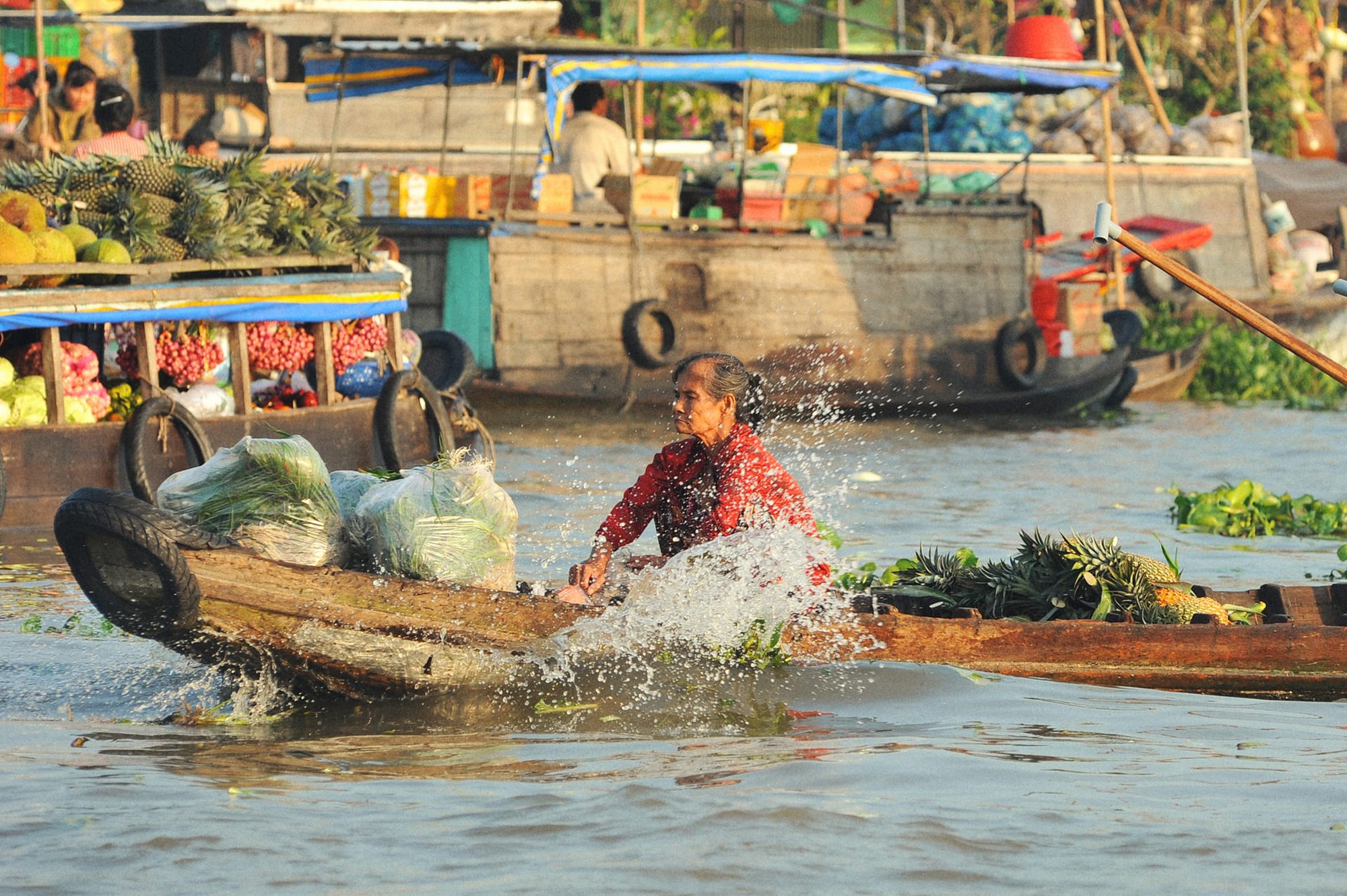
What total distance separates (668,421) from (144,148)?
15.7 ft

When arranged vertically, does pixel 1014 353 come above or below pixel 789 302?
below

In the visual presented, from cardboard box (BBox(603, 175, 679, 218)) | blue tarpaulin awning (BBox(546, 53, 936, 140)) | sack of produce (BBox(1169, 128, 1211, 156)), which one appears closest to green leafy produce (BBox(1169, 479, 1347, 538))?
blue tarpaulin awning (BBox(546, 53, 936, 140))

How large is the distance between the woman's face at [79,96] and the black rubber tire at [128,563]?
25.4 feet

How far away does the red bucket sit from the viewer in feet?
56.2

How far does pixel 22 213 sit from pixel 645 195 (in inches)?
236

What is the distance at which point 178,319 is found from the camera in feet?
26.0

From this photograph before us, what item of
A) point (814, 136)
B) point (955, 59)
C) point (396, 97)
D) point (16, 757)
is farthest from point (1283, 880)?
point (814, 136)

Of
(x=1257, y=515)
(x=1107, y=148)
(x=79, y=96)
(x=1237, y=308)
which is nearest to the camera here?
(x=1237, y=308)

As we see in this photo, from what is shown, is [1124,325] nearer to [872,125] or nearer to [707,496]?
[872,125]

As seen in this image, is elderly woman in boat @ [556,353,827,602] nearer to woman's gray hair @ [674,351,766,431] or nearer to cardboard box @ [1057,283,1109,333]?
woman's gray hair @ [674,351,766,431]

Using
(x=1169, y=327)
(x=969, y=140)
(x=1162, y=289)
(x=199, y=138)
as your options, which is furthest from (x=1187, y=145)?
(x=199, y=138)

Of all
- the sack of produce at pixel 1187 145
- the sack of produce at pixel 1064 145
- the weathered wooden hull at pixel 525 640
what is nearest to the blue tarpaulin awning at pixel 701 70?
the sack of produce at pixel 1064 145

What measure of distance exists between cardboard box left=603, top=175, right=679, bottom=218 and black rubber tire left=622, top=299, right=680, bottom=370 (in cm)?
70

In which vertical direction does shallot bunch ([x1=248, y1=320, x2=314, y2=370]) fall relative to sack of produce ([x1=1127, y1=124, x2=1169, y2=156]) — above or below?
below
